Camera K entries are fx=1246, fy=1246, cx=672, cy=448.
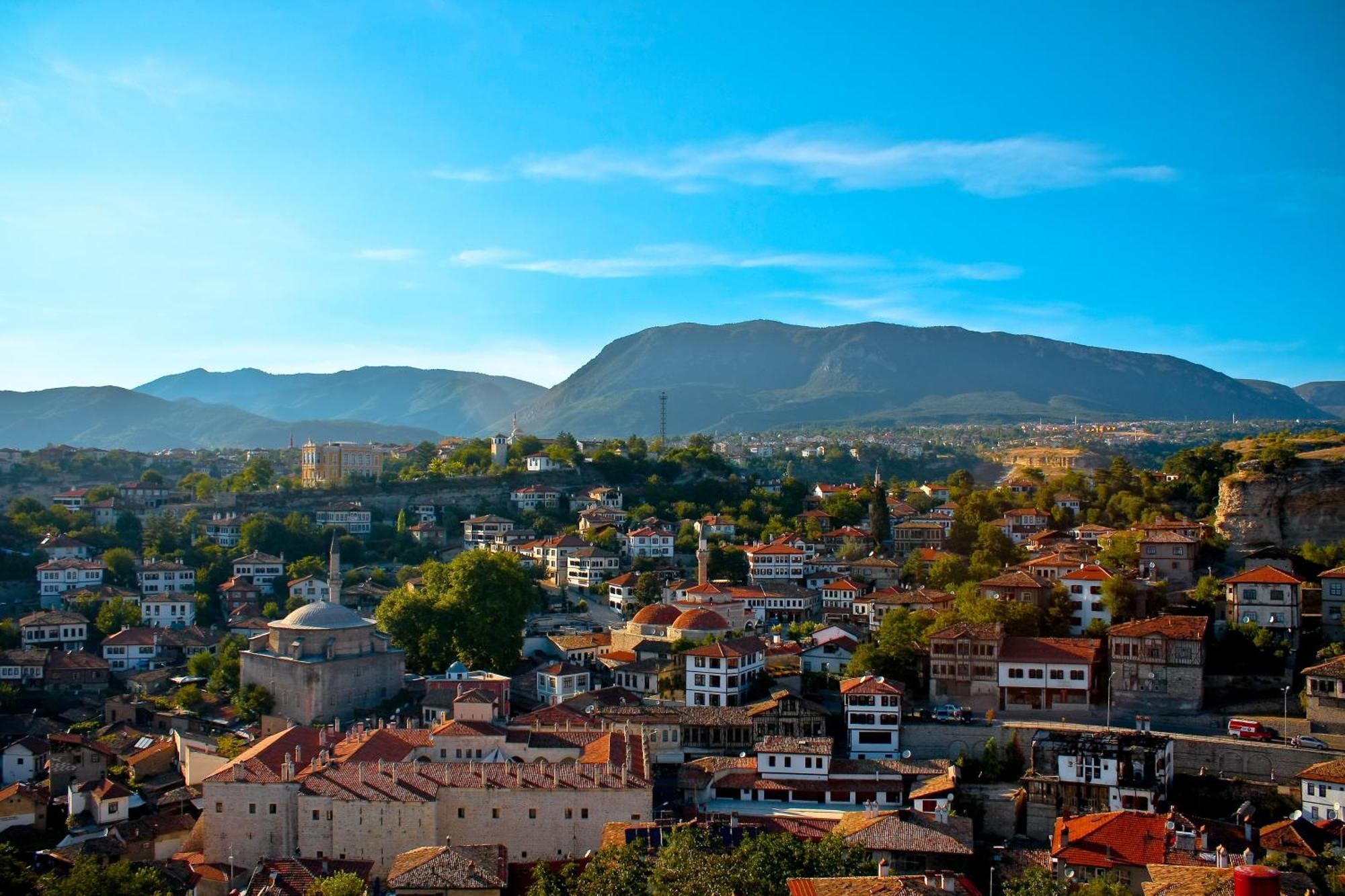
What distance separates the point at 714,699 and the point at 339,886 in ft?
46.8

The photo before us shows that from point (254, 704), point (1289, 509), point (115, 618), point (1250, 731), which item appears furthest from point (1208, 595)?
point (115, 618)

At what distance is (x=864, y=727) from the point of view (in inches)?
1163

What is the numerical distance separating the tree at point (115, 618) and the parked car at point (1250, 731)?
3635cm

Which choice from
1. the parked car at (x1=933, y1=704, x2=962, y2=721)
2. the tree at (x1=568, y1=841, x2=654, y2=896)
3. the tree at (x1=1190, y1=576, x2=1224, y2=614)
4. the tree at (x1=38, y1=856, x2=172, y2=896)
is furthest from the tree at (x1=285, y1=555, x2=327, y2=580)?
the tree at (x1=1190, y1=576, x2=1224, y2=614)

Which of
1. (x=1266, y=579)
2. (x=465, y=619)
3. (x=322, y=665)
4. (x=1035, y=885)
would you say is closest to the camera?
(x=1035, y=885)

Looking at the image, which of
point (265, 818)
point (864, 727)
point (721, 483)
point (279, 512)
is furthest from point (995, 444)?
point (265, 818)

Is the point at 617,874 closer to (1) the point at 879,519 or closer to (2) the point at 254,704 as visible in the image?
(2) the point at 254,704

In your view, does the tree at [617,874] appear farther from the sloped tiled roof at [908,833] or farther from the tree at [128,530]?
the tree at [128,530]

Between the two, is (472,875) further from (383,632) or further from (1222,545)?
(1222,545)

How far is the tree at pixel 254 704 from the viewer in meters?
34.3

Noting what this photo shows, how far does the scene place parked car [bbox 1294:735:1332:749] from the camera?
89.4 ft

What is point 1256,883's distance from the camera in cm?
1457

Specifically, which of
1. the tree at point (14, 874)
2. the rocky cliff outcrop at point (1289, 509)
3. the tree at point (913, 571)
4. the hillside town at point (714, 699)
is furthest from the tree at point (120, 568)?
the rocky cliff outcrop at point (1289, 509)

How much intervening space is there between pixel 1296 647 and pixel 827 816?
1411 cm
